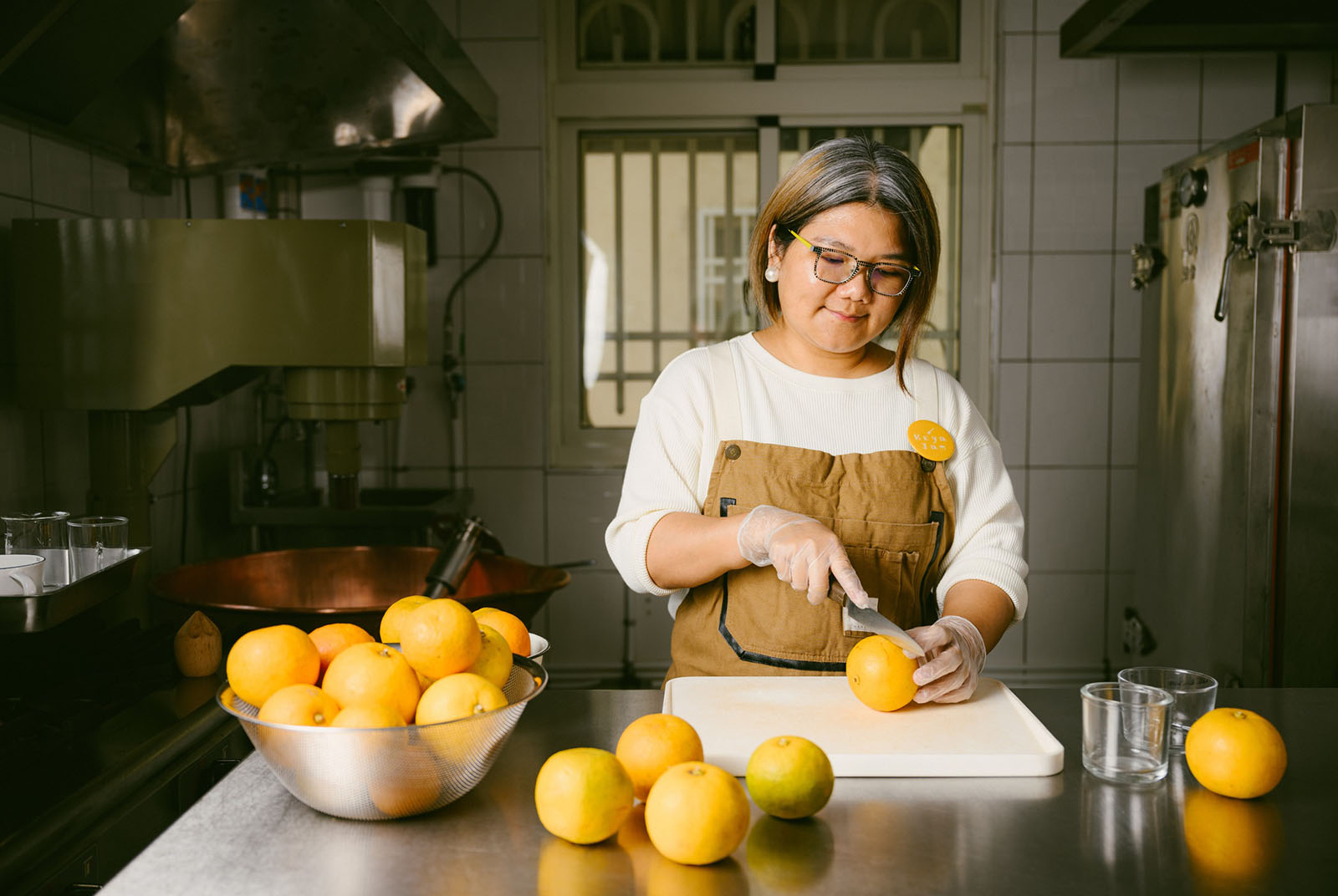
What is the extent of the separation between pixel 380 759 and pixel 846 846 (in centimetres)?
35

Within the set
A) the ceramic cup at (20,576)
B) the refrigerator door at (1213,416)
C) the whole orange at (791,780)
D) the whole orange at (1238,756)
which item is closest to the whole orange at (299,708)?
the whole orange at (791,780)

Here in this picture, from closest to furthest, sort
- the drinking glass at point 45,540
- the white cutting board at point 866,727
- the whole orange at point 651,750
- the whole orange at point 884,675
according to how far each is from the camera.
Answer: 1. the whole orange at point 651,750
2. the white cutting board at point 866,727
3. the whole orange at point 884,675
4. the drinking glass at point 45,540

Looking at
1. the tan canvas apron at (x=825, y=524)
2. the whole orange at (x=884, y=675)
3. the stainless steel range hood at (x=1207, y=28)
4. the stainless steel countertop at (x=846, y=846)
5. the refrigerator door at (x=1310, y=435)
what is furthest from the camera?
the stainless steel range hood at (x=1207, y=28)

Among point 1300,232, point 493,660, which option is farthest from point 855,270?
point 1300,232

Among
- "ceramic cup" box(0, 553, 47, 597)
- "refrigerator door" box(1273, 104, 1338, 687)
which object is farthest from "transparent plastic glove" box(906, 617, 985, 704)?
"refrigerator door" box(1273, 104, 1338, 687)

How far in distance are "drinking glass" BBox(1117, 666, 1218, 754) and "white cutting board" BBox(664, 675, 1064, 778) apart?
0.37ft

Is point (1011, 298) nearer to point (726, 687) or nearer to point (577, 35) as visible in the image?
point (577, 35)

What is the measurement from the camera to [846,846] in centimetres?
82

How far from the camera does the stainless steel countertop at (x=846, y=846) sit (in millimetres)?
762

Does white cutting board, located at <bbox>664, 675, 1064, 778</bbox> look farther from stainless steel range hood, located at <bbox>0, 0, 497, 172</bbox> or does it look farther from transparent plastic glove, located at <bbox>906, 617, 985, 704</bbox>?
stainless steel range hood, located at <bbox>0, 0, 497, 172</bbox>

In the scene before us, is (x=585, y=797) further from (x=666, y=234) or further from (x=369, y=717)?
(x=666, y=234)

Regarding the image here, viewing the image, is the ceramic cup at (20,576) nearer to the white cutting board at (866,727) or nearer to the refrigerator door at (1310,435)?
the white cutting board at (866,727)

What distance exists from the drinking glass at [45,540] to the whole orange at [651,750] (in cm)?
77

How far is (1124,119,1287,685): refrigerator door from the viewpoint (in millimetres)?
2209
